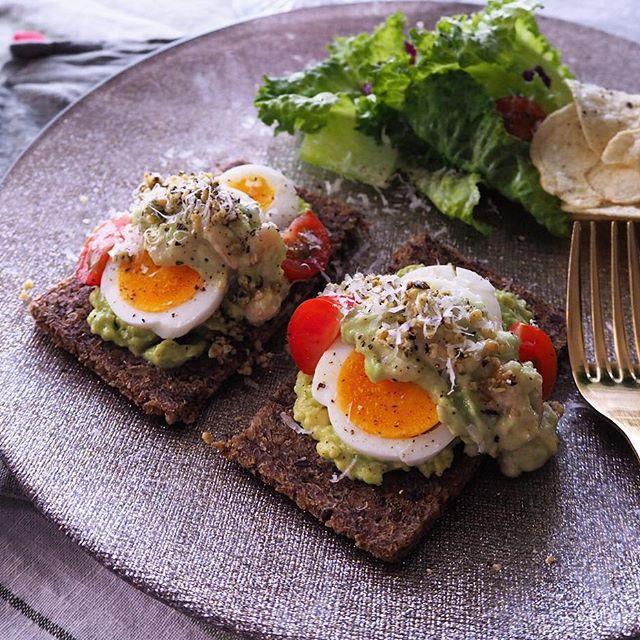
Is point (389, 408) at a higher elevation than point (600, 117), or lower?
lower

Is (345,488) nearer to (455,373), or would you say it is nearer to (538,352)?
(455,373)

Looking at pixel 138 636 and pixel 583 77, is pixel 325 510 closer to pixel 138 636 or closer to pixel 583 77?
pixel 138 636

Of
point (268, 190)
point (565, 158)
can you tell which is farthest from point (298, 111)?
point (565, 158)

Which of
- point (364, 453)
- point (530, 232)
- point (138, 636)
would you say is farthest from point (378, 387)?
point (530, 232)

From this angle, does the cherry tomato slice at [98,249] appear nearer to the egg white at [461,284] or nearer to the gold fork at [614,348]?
the egg white at [461,284]

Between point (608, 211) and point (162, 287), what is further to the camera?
point (608, 211)

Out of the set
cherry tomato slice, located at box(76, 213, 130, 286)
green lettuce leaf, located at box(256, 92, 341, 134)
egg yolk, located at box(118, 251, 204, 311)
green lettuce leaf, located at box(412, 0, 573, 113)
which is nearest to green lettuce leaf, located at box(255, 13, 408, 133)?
green lettuce leaf, located at box(256, 92, 341, 134)

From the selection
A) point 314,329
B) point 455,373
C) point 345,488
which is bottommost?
point 345,488
